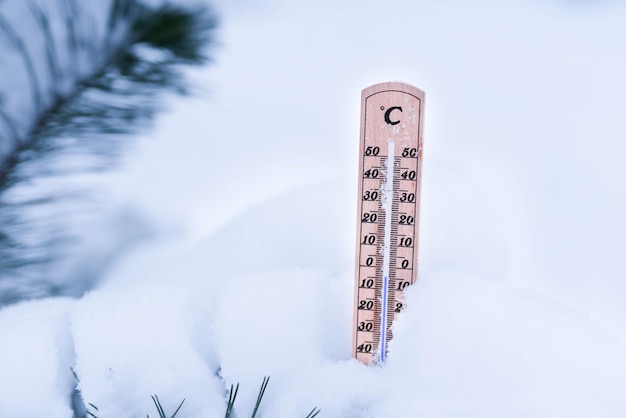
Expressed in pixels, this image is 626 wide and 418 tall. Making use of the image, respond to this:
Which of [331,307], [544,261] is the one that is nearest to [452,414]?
[331,307]

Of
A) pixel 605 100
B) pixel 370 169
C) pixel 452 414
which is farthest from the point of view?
pixel 605 100

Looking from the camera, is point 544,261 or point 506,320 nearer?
point 506,320

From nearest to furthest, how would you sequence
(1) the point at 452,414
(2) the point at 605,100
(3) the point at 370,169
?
(1) the point at 452,414, (3) the point at 370,169, (2) the point at 605,100

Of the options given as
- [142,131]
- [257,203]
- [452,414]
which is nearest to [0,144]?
[142,131]

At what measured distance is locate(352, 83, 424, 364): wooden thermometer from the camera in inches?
29.3

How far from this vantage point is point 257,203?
0.94 metres

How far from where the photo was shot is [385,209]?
0.78 meters

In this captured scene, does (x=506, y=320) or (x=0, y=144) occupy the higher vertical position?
(x=0, y=144)

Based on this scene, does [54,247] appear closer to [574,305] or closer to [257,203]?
[257,203]

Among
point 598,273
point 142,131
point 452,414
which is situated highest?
→ point 142,131

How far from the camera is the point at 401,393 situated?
27.8 inches

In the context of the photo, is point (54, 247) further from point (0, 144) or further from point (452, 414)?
point (452, 414)

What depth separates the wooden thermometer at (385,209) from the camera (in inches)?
29.3

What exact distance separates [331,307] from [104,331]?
333 mm
